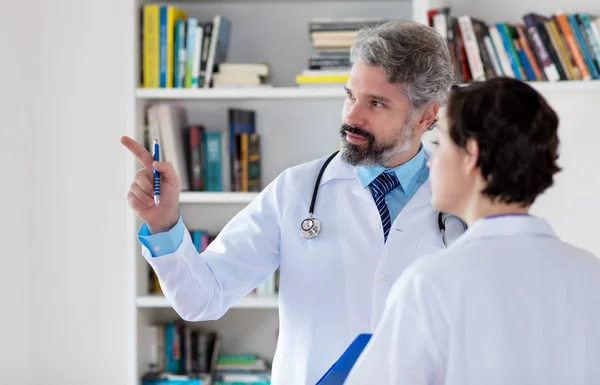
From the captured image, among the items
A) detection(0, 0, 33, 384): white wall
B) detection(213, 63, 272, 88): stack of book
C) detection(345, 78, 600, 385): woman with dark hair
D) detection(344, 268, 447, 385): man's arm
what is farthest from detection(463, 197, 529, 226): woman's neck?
detection(0, 0, 33, 384): white wall

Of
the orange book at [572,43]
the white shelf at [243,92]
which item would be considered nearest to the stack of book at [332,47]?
the white shelf at [243,92]

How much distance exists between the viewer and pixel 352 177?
1781 mm

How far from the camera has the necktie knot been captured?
176cm

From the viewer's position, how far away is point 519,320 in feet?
3.22

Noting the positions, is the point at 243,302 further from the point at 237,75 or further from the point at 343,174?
the point at 343,174

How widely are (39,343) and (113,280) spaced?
0.38 metres

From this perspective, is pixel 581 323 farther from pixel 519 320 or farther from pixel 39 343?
pixel 39 343

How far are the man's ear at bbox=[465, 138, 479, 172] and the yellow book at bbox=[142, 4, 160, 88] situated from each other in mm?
2066

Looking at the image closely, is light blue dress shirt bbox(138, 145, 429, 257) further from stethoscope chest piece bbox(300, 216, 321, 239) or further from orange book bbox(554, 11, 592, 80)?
orange book bbox(554, 11, 592, 80)

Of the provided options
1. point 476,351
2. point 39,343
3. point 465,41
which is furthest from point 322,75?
point 476,351

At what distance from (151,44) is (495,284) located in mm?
2219

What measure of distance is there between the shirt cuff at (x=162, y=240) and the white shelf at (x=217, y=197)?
4.47 feet

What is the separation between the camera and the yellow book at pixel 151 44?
2.94 metres

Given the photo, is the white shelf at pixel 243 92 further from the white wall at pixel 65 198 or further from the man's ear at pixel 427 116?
the man's ear at pixel 427 116
